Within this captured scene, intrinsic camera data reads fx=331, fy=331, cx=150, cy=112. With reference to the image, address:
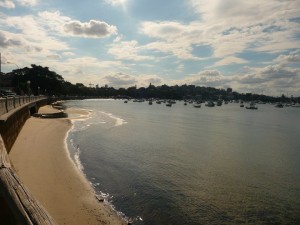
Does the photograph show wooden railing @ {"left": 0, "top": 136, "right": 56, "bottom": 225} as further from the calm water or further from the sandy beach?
the calm water

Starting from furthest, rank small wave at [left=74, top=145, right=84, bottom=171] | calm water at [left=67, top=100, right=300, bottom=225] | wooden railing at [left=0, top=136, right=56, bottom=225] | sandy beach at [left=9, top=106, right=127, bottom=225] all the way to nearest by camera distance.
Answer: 1. small wave at [left=74, top=145, right=84, bottom=171]
2. calm water at [left=67, top=100, right=300, bottom=225]
3. sandy beach at [left=9, top=106, right=127, bottom=225]
4. wooden railing at [left=0, top=136, right=56, bottom=225]

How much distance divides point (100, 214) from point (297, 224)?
360 inches

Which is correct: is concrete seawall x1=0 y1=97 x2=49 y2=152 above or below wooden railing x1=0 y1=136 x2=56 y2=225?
below

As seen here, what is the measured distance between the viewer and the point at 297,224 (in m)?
15.5

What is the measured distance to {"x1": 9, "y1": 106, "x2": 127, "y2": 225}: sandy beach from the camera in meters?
14.5

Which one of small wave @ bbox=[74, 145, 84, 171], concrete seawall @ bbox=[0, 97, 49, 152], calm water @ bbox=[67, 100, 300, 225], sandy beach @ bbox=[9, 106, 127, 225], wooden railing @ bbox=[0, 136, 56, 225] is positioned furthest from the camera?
small wave @ bbox=[74, 145, 84, 171]

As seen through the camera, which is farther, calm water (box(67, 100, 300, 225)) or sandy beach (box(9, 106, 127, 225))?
calm water (box(67, 100, 300, 225))

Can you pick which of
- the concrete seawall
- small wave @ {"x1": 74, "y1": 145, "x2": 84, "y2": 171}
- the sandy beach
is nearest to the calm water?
small wave @ {"x1": 74, "y1": 145, "x2": 84, "y2": 171}

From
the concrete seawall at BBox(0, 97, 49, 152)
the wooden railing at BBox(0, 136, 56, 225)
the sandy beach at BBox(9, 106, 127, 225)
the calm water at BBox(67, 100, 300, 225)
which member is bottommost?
the calm water at BBox(67, 100, 300, 225)

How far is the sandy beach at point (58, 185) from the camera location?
47.5 feet

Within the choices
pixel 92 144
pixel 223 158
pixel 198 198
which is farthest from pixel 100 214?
pixel 92 144

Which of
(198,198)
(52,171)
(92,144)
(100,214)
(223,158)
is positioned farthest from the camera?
(92,144)

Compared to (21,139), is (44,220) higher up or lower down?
higher up

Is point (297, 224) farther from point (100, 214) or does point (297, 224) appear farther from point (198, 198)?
point (100, 214)
